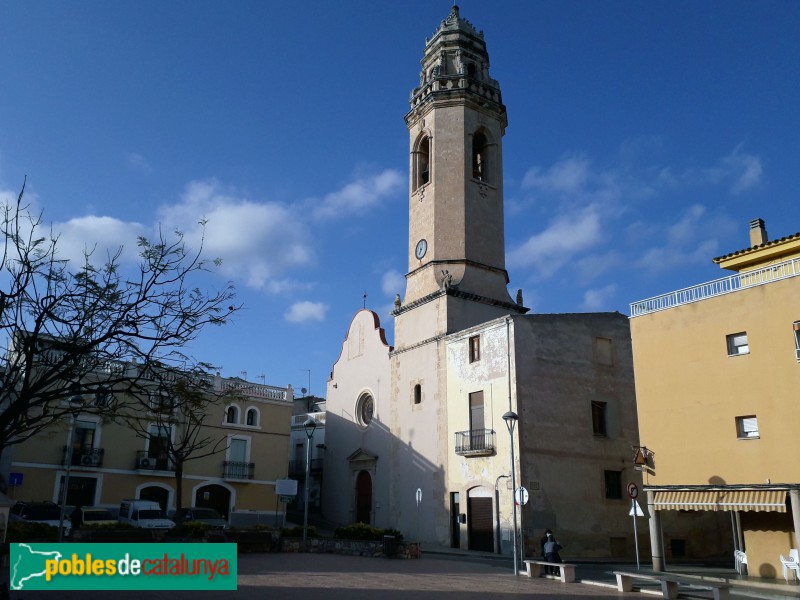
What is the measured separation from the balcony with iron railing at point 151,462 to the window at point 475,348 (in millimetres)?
16067

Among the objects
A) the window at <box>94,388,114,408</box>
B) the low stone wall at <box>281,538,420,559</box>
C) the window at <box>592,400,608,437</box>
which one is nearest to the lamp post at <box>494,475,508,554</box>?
the window at <box>592,400,608,437</box>

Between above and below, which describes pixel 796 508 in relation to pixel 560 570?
above

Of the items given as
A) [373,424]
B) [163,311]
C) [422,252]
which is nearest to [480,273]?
[422,252]

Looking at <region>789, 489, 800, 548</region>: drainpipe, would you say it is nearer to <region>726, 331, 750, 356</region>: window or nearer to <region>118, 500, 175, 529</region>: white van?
<region>726, 331, 750, 356</region>: window

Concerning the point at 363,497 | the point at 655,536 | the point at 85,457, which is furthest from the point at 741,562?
the point at 85,457

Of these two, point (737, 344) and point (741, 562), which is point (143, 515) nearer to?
point (741, 562)

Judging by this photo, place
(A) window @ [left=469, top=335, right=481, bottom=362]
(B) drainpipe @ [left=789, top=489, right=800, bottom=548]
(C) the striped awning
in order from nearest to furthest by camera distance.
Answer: (B) drainpipe @ [left=789, top=489, right=800, bottom=548] → (C) the striped awning → (A) window @ [left=469, top=335, right=481, bottom=362]

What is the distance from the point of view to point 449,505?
32.0 meters

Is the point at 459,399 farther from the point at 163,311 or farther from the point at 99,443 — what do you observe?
the point at 163,311

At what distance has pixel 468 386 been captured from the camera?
32.1 metres

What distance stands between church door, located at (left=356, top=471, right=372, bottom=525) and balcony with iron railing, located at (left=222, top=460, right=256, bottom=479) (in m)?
5.94

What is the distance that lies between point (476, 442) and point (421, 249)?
1131 cm

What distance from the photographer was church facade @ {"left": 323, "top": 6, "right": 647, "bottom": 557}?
95.7ft

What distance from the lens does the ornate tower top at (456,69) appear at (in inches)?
1522
